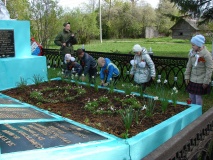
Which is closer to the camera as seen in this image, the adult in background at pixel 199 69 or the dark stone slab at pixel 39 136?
the dark stone slab at pixel 39 136

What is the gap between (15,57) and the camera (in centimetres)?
585

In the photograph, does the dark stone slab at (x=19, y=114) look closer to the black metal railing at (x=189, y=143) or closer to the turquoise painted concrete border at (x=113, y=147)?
the turquoise painted concrete border at (x=113, y=147)

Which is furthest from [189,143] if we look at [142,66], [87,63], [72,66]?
[72,66]

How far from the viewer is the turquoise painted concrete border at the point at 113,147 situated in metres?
2.01

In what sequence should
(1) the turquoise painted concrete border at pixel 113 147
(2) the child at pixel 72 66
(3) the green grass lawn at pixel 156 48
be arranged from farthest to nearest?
(3) the green grass lawn at pixel 156 48
(2) the child at pixel 72 66
(1) the turquoise painted concrete border at pixel 113 147

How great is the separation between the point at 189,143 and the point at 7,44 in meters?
4.72

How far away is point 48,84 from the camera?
213 inches

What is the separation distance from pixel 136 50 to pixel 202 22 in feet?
22.8

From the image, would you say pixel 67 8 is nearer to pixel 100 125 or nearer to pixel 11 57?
pixel 11 57

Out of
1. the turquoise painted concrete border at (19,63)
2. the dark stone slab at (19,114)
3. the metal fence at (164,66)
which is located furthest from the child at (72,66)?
the dark stone slab at (19,114)

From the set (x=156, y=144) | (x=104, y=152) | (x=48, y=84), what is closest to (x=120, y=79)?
(x=48, y=84)

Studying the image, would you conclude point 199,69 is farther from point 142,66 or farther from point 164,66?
point 164,66

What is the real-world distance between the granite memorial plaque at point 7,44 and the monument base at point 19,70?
0.25 metres

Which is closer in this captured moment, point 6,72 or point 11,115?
point 11,115
